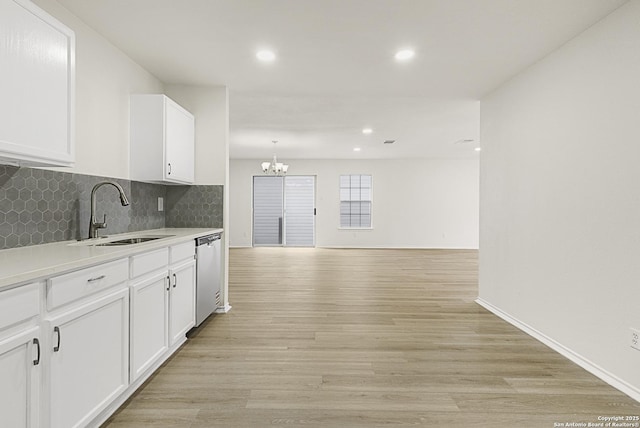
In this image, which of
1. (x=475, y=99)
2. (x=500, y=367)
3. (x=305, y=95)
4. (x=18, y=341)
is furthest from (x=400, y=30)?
(x=18, y=341)

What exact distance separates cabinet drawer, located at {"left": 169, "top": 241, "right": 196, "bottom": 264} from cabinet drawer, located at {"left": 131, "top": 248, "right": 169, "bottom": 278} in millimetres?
82

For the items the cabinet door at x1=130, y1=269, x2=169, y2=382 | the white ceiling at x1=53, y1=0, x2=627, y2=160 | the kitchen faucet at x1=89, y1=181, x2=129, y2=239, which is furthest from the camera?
the kitchen faucet at x1=89, y1=181, x2=129, y2=239

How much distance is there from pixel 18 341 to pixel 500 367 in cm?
283

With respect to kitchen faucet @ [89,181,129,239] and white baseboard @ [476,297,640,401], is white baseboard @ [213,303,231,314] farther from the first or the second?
white baseboard @ [476,297,640,401]

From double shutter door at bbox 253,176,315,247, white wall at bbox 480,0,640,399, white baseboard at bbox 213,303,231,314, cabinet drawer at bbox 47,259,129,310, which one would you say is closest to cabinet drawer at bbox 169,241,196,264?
cabinet drawer at bbox 47,259,129,310

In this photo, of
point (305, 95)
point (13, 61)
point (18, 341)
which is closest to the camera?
point (18, 341)

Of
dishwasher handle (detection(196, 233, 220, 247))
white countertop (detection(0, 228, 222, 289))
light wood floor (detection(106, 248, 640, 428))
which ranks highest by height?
white countertop (detection(0, 228, 222, 289))

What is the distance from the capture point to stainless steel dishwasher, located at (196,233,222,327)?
3.03 m

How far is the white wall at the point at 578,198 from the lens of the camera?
2.13 m

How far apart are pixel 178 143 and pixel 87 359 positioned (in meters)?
2.23

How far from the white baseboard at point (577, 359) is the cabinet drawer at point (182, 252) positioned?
318 cm

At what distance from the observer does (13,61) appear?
152 centimetres

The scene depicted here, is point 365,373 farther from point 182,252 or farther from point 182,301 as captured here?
point 182,252

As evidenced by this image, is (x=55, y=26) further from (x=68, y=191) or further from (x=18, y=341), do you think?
(x=18, y=341)
